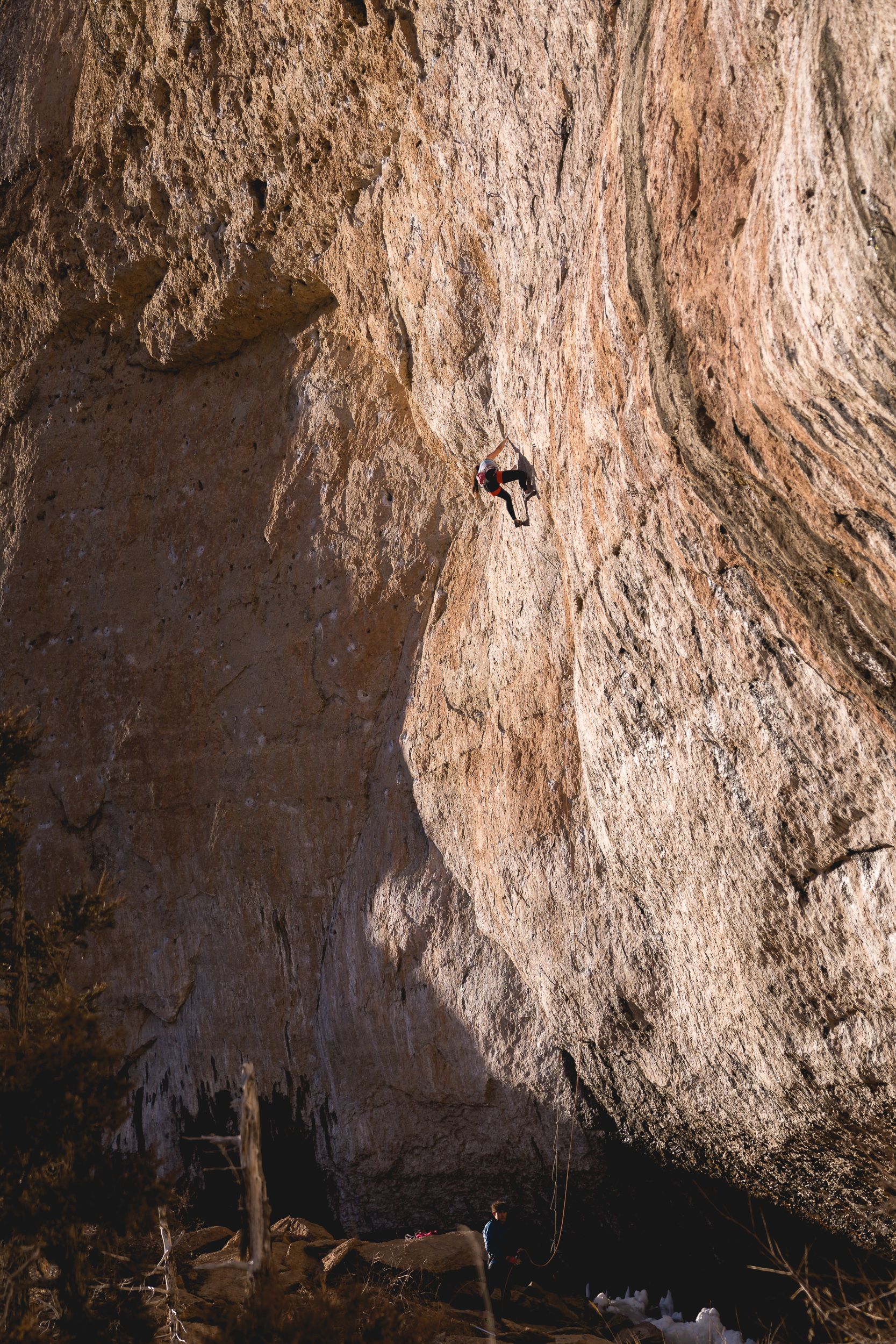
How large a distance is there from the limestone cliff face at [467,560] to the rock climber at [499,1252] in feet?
2.71

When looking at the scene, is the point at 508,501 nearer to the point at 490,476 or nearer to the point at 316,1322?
the point at 490,476

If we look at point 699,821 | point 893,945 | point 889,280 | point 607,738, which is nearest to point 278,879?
point 607,738

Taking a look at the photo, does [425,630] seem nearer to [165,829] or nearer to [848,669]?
[165,829]

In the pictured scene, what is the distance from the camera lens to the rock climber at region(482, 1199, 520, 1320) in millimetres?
7520

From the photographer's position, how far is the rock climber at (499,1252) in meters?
7.52

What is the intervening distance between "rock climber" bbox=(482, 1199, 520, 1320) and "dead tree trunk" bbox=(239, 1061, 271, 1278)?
2.59m

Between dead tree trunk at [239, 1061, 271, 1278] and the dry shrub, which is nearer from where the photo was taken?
the dry shrub

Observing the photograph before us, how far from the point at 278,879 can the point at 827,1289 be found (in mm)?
6533

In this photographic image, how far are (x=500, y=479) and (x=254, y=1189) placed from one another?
5032 mm

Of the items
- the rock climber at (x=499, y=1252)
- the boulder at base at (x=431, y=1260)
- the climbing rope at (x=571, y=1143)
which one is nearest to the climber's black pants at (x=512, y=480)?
the climbing rope at (x=571, y=1143)

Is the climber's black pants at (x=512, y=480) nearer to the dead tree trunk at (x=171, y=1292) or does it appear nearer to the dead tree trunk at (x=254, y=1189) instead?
the dead tree trunk at (x=254, y=1189)

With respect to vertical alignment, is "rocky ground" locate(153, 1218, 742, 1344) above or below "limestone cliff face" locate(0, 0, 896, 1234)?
below

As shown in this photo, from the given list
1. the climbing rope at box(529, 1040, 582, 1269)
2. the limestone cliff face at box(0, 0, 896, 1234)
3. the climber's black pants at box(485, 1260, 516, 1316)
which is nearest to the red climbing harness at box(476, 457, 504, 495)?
the limestone cliff face at box(0, 0, 896, 1234)

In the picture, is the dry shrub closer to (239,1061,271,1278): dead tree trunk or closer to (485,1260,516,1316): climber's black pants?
(239,1061,271,1278): dead tree trunk
